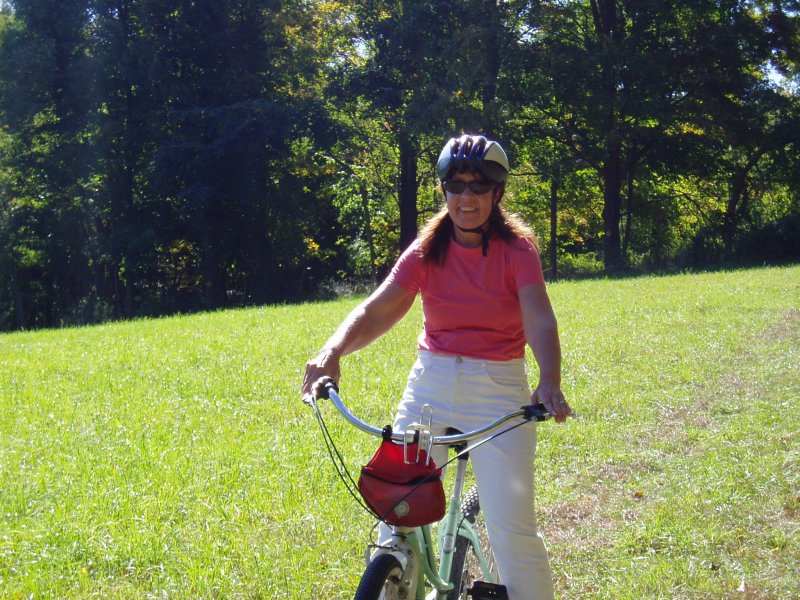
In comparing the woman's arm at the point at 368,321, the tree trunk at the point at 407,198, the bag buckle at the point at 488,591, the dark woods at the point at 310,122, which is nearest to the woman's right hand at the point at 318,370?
the woman's arm at the point at 368,321

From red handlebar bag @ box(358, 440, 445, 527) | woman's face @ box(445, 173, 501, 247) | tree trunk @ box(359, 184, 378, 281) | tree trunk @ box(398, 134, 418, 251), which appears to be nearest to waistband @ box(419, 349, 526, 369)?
woman's face @ box(445, 173, 501, 247)

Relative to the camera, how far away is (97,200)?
36469 millimetres

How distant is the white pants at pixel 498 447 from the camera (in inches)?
136

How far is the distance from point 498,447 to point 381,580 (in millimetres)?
785

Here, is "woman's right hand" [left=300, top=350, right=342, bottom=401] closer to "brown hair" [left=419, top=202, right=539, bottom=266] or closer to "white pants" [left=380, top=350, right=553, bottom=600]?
"white pants" [left=380, top=350, right=553, bottom=600]

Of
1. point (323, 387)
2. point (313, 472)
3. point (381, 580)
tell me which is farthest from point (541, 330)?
point (313, 472)

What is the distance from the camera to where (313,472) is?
6969 mm

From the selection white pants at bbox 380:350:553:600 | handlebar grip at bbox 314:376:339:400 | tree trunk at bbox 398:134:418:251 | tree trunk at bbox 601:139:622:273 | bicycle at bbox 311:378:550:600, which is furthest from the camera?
tree trunk at bbox 398:134:418:251

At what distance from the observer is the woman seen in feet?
11.4

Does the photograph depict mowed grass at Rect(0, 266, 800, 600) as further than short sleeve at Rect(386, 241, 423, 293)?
Yes

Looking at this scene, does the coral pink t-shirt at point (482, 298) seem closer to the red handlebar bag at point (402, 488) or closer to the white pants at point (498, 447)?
the white pants at point (498, 447)

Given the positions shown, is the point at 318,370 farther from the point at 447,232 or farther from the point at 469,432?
the point at 447,232

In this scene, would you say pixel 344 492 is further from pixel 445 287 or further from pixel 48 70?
pixel 48 70

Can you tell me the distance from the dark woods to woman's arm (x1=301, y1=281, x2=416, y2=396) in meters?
29.4
